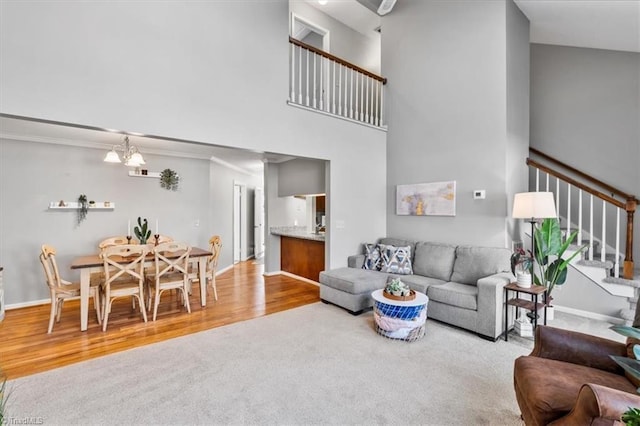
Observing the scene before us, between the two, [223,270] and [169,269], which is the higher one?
[169,269]

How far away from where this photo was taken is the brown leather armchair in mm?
1224

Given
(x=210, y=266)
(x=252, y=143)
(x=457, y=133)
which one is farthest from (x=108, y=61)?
A: (x=457, y=133)

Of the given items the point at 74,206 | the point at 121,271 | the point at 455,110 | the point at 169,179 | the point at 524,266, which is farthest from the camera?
the point at 169,179

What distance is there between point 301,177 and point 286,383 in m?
4.14

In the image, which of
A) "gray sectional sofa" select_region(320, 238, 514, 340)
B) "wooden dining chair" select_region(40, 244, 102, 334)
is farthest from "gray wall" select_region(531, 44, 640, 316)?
"wooden dining chair" select_region(40, 244, 102, 334)

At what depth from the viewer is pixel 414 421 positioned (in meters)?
1.98

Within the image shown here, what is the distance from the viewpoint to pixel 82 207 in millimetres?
4812

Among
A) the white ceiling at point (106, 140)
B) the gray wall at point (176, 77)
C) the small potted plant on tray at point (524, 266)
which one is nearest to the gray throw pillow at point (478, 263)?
the small potted plant on tray at point (524, 266)

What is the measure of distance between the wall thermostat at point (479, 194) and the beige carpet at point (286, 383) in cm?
194

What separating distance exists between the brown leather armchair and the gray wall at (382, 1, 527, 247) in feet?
7.81

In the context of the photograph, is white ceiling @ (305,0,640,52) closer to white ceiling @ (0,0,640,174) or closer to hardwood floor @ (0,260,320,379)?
white ceiling @ (0,0,640,174)

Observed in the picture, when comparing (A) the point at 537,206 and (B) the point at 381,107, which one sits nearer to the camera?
(A) the point at 537,206

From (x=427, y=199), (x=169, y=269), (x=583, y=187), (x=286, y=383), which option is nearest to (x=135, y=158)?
(x=169, y=269)

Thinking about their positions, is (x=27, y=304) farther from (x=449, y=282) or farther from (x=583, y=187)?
(x=583, y=187)
